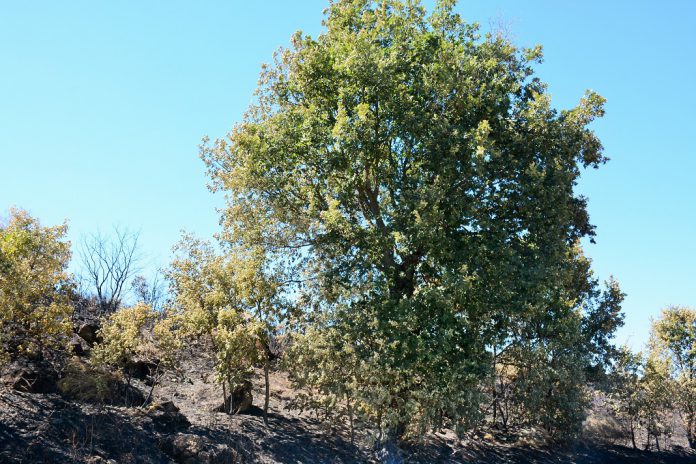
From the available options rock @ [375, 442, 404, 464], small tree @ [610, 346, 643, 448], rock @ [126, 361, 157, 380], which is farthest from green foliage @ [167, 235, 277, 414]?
small tree @ [610, 346, 643, 448]

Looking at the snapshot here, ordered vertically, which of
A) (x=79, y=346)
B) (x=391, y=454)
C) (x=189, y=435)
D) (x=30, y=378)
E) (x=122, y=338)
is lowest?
(x=391, y=454)

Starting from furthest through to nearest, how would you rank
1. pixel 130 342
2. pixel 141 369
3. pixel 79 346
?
1. pixel 141 369
2. pixel 79 346
3. pixel 130 342

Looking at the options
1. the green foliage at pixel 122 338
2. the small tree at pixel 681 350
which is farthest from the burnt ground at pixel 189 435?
the small tree at pixel 681 350

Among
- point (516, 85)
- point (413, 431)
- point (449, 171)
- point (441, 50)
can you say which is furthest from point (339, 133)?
point (413, 431)

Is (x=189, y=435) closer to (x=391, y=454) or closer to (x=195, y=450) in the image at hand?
(x=195, y=450)

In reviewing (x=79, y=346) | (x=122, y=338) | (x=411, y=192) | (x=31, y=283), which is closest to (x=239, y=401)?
(x=122, y=338)

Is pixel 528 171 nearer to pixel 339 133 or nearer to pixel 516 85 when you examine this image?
pixel 516 85

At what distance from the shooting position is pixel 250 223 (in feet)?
57.7

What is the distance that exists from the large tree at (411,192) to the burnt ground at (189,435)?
12.0ft

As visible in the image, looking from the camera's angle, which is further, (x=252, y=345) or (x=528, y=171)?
(x=252, y=345)

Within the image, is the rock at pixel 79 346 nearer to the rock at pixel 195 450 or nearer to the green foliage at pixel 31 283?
the green foliage at pixel 31 283

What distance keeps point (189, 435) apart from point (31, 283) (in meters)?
6.17

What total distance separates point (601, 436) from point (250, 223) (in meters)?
28.0

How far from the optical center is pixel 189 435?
15000 millimetres
